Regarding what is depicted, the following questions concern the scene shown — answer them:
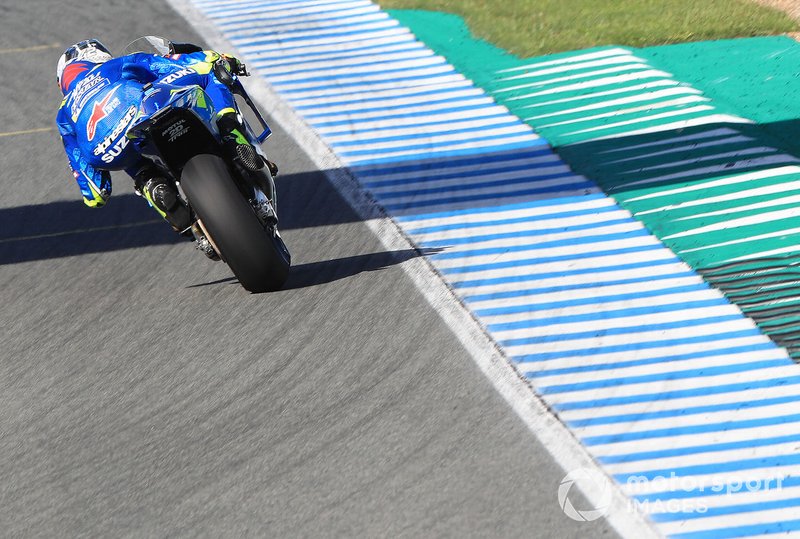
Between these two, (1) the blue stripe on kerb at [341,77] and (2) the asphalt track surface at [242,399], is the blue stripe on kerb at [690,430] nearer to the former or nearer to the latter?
(2) the asphalt track surface at [242,399]

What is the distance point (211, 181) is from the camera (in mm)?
6723

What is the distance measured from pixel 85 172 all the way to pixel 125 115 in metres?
0.96

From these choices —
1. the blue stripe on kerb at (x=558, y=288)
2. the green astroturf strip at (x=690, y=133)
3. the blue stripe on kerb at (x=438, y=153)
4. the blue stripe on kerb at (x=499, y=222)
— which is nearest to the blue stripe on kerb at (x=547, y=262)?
the blue stripe on kerb at (x=558, y=288)

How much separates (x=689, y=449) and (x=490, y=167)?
14.9ft

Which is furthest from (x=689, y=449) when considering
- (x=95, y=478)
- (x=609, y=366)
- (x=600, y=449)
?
(x=95, y=478)

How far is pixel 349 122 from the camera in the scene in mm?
11172

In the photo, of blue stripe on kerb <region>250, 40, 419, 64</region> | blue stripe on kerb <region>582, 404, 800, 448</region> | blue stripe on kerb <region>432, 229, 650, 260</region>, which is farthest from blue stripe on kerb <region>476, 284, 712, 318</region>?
blue stripe on kerb <region>250, 40, 419, 64</region>

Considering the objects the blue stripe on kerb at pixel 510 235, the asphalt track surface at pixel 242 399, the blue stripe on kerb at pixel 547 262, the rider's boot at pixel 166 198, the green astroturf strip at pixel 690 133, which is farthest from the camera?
the blue stripe on kerb at pixel 510 235

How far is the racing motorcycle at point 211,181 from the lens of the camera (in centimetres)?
673

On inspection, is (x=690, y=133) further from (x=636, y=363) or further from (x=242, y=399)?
(x=242, y=399)

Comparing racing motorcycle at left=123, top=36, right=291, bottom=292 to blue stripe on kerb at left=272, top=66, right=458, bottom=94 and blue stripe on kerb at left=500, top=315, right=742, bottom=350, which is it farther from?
blue stripe on kerb at left=272, top=66, right=458, bottom=94

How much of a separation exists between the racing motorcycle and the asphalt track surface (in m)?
0.49

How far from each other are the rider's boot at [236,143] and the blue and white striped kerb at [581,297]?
67.4 inches

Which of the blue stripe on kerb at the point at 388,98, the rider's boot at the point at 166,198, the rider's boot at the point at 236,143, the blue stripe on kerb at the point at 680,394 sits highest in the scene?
the rider's boot at the point at 236,143
